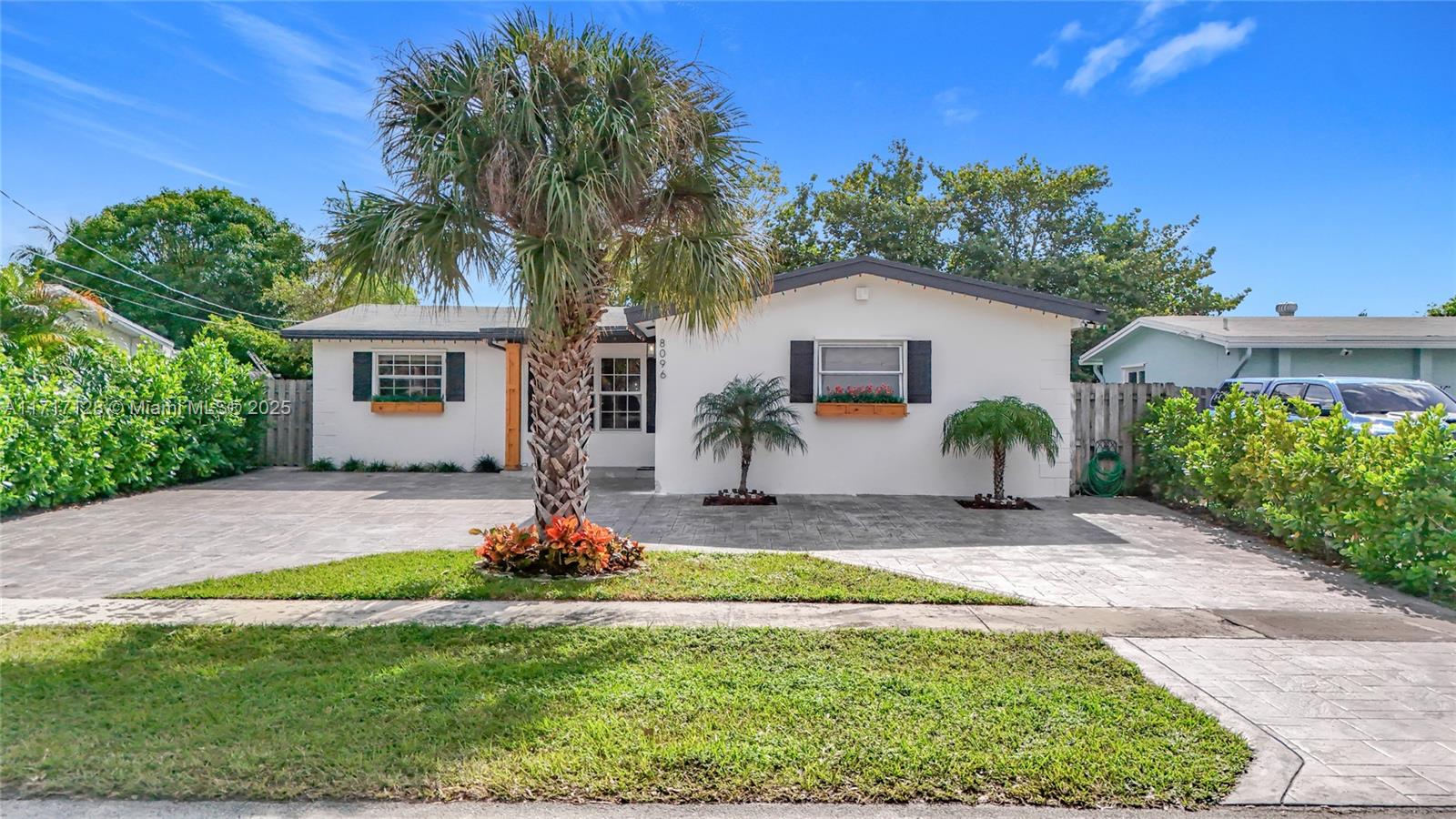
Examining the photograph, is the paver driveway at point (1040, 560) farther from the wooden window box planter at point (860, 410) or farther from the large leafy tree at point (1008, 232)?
the large leafy tree at point (1008, 232)

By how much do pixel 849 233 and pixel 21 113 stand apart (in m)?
20.6

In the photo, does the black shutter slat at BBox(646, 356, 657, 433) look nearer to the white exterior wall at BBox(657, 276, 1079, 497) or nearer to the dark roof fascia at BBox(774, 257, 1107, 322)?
the white exterior wall at BBox(657, 276, 1079, 497)

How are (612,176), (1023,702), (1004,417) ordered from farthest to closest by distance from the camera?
1. (1004,417)
2. (612,176)
3. (1023,702)

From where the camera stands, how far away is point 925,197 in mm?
25375

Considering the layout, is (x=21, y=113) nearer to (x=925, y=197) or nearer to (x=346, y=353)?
(x=346, y=353)

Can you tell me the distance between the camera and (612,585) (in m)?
5.88

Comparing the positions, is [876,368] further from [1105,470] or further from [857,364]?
[1105,470]

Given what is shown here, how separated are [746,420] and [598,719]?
268 inches

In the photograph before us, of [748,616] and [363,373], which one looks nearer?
[748,616]

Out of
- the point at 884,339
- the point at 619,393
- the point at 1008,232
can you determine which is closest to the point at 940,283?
the point at 884,339

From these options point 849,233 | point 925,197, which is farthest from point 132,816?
point 925,197

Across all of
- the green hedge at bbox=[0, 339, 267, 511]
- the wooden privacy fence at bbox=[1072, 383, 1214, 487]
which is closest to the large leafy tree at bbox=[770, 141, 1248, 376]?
the wooden privacy fence at bbox=[1072, 383, 1214, 487]

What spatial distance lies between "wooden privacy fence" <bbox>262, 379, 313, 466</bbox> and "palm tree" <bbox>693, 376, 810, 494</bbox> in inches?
339

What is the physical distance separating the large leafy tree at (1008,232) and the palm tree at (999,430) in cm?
1458
